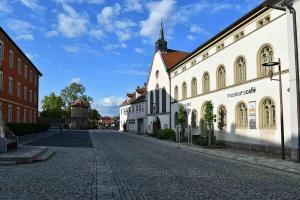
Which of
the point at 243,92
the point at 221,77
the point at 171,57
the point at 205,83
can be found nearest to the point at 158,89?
the point at 171,57

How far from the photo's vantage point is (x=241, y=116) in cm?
2697

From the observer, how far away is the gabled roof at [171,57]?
170 feet

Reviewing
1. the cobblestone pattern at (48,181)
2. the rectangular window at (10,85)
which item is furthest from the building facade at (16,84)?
the cobblestone pattern at (48,181)

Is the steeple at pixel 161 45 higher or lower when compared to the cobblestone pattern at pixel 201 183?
higher

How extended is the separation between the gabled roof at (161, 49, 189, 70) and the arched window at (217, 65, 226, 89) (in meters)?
18.6

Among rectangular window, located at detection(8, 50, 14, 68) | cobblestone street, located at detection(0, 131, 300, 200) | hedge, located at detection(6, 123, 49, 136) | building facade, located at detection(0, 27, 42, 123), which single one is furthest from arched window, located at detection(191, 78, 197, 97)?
cobblestone street, located at detection(0, 131, 300, 200)

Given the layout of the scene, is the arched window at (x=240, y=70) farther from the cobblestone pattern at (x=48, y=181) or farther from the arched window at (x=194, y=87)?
the cobblestone pattern at (x=48, y=181)

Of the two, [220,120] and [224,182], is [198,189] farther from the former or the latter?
[220,120]

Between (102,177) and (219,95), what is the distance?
20367mm

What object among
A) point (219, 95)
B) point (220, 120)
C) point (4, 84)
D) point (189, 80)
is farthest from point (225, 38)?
point (4, 84)

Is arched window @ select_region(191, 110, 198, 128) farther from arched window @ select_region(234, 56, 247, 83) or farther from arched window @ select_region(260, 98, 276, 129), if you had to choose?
arched window @ select_region(260, 98, 276, 129)

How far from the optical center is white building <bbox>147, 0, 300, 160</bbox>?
20562mm

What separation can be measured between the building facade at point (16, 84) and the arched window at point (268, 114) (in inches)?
918

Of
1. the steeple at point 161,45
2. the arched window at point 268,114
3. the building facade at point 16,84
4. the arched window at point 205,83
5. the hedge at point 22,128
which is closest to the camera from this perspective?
the arched window at point 268,114
